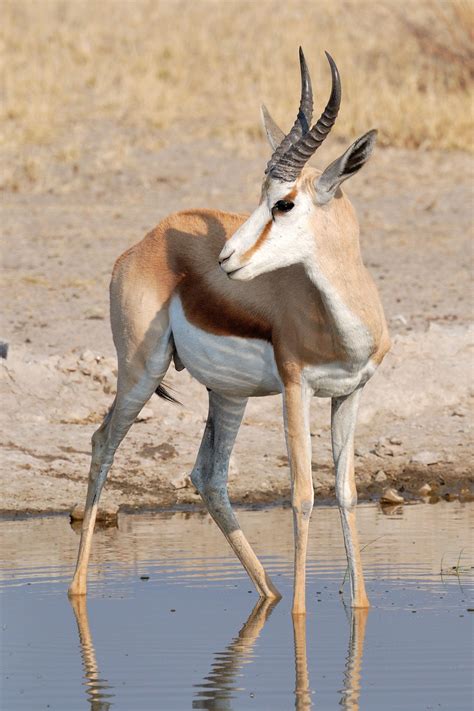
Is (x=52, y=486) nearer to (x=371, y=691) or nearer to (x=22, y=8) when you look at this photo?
(x=371, y=691)

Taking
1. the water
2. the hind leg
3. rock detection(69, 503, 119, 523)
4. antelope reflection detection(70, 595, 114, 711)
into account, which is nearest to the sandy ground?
rock detection(69, 503, 119, 523)

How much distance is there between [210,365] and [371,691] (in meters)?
1.99

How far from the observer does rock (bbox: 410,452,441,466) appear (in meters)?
9.59

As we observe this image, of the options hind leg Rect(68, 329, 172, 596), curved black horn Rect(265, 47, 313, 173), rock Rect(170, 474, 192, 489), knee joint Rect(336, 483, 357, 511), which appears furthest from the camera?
rock Rect(170, 474, 192, 489)

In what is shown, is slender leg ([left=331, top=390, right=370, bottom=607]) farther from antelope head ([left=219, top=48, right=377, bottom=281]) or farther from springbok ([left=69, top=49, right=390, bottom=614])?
antelope head ([left=219, top=48, right=377, bottom=281])

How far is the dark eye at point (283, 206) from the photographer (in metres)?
6.07

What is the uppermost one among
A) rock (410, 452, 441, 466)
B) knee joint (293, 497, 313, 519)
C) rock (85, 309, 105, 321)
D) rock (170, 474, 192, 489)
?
knee joint (293, 497, 313, 519)

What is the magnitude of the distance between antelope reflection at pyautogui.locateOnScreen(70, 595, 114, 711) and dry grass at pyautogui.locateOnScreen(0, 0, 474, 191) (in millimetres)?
9553

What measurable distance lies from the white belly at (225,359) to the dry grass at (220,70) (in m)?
9.10

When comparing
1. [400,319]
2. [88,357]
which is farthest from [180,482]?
[400,319]

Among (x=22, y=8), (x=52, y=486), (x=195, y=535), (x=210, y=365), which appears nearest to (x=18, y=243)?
(x=52, y=486)

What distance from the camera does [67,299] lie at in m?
12.4

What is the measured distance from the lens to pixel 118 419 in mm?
7199

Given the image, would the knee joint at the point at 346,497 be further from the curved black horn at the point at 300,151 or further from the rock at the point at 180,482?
the rock at the point at 180,482
